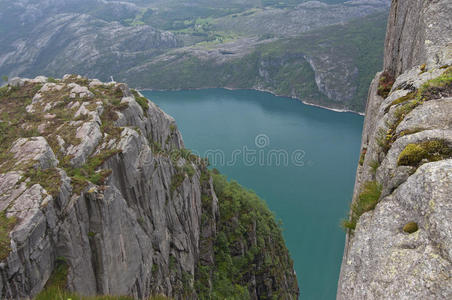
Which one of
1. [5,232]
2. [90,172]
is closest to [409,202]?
[5,232]

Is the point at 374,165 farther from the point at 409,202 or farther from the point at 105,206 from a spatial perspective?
the point at 105,206

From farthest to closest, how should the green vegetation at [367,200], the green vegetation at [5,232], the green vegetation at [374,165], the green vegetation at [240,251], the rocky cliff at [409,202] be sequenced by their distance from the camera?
the green vegetation at [240,251] < the green vegetation at [5,232] < the green vegetation at [374,165] < the green vegetation at [367,200] < the rocky cliff at [409,202]

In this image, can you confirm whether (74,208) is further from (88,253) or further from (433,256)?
(433,256)

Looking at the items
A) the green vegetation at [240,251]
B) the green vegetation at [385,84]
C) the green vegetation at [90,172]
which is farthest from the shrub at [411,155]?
the green vegetation at [240,251]

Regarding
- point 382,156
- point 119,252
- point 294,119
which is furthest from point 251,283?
point 294,119

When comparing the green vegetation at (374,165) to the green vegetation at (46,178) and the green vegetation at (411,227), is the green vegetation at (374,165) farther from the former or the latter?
the green vegetation at (46,178)

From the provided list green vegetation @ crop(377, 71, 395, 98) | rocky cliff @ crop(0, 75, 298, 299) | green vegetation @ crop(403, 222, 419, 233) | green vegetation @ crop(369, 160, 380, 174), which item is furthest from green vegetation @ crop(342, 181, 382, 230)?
rocky cliff @ crop(0, 75, 298, 299)
